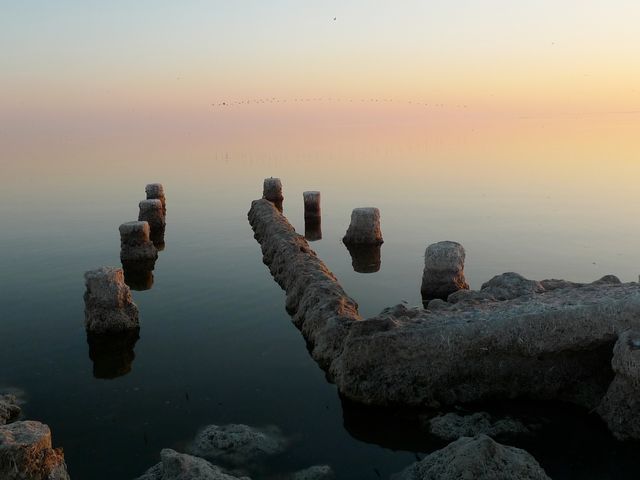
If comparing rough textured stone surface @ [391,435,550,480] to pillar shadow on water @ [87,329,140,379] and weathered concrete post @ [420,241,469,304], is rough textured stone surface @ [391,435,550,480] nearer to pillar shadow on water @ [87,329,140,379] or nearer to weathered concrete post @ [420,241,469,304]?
pillar shadow on water @ [87,329,140,379]

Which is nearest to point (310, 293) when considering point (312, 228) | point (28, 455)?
point (28, 455)

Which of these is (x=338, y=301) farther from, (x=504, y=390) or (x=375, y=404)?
(x=504, y=390)

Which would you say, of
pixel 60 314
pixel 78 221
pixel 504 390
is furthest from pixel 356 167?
pixel 504 390

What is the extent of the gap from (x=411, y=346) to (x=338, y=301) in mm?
2569

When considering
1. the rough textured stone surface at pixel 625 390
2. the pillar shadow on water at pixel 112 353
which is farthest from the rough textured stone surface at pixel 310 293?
the rough textured stone surface at pixel 625 390

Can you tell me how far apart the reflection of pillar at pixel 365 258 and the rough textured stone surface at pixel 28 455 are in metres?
11.3

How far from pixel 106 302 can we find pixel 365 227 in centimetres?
991

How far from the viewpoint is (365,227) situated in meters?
19.7

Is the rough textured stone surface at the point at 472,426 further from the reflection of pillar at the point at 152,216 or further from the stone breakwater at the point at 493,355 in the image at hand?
the reflection of pillar at the point at 152,216

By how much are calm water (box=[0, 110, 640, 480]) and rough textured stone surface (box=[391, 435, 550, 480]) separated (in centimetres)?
105

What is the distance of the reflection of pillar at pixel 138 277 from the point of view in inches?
613

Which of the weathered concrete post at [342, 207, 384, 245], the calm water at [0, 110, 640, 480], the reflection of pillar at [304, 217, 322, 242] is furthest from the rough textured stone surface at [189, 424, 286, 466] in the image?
the reflection of pillar at [304, 217, 322, 242]

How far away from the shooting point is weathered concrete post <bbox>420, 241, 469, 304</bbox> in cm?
1363

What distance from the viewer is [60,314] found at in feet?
42.9
